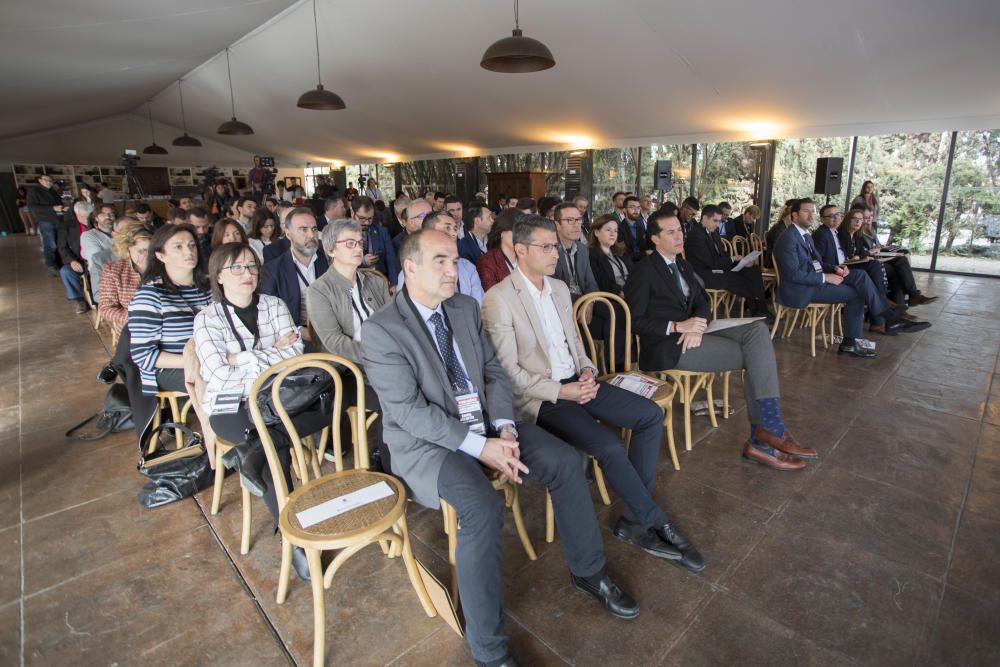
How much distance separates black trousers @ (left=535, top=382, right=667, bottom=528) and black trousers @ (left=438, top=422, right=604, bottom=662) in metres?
0.18

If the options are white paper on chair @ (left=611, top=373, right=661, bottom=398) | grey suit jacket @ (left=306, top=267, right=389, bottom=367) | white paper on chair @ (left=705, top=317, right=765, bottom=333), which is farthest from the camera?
white paper on chair @ (left=705, top=317, right=765, bottom=333)

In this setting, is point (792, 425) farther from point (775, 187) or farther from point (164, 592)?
point (775, 187)

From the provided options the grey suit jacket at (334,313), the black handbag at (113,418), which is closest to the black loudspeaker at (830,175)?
the grey suit jacket at (334,313)

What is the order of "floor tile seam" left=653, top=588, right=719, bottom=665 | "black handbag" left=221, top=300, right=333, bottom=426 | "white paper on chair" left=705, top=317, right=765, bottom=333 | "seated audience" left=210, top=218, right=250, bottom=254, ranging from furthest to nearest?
"seated audience" left=210, top=218, right=250, bottom=254 < "white paper on chair" left=705, top=317, right=765, bottom=333 < "black handbag" left=221, top=300, right=333, bottom=426 < "floor tile seam" left=653, top=588, right=719, bottom=665

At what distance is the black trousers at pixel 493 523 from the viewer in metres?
1.51

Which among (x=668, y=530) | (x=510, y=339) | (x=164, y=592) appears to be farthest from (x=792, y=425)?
(x=164, y=592)

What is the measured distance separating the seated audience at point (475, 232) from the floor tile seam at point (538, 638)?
275 cm

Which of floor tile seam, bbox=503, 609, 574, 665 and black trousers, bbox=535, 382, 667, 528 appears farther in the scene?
black trousers, bbox=535, 382, 667, 528

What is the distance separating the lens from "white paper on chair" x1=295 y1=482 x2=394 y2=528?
5.08 feet

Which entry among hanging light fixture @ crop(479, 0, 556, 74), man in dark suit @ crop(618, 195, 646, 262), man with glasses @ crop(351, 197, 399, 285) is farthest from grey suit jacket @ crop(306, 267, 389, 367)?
→ man in dark suit @ crop(618, 195, 646, 262)

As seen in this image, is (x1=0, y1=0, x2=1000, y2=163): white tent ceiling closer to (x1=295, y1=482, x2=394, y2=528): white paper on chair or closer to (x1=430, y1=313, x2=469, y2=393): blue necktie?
(x1=430, y1=313, x2=469, y2=393): blue necktie

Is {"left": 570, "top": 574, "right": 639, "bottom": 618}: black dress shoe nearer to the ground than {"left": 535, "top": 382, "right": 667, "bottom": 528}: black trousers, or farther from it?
nearer to the ground

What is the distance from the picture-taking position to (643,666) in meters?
1.58

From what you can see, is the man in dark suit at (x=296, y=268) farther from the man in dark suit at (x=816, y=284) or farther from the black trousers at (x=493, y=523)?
the man in dark suit at (x=816, y=284)
